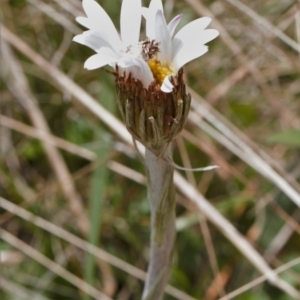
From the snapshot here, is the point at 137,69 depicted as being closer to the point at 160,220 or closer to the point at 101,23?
the point at 101,23

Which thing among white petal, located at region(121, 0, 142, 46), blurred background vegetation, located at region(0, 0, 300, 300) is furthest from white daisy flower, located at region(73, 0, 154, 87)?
blurred background vegetation, located at region(0, 0, 300, 300)

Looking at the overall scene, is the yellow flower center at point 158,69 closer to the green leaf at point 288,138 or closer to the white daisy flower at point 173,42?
the white daisy flower at point 173,42

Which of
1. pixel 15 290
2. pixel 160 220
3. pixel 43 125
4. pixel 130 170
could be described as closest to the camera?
pixel 160 220

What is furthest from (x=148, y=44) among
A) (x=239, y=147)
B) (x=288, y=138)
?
(x=239, y=147)

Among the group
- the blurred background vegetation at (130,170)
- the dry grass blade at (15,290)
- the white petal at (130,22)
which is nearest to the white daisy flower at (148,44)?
the white petal at (130,22)

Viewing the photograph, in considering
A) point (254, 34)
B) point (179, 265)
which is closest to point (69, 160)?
point (179, 265)

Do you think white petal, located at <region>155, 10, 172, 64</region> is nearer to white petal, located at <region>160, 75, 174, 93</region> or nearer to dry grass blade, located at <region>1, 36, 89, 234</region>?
white petal, located at <region>160, 75, 174, 93</region>
